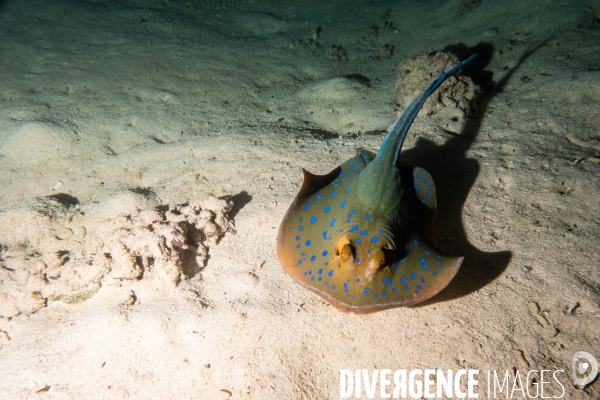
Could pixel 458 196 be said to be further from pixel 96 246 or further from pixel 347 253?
pixel 96 246

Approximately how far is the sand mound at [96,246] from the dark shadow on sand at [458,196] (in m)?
2.60

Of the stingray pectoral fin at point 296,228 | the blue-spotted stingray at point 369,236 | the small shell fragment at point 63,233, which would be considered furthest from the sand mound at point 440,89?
the small shell fragment at point 63,233

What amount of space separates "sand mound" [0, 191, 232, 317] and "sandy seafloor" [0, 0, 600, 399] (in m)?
0.03

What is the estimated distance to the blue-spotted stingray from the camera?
7.72ft

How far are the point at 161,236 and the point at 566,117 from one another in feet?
19.6

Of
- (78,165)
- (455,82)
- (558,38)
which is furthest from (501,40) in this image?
(78,165)

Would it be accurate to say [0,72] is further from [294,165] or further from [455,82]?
[455,82]

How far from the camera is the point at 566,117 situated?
4.53 metres

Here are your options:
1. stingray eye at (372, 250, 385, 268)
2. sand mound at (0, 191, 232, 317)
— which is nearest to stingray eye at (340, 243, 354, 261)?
stingray eye at (372, 250, 385, 268)

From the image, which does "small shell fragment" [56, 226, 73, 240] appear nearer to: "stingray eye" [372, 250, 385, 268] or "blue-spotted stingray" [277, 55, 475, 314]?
"blue-spotted stingray" [277, 55, 475, 314]

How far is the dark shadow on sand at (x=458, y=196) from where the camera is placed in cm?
295

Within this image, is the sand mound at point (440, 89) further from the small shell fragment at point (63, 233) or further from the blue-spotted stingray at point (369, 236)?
the small shell fragment at point (63, 233)

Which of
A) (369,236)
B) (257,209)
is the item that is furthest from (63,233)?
(369,236)

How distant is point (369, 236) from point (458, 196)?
1.80m
